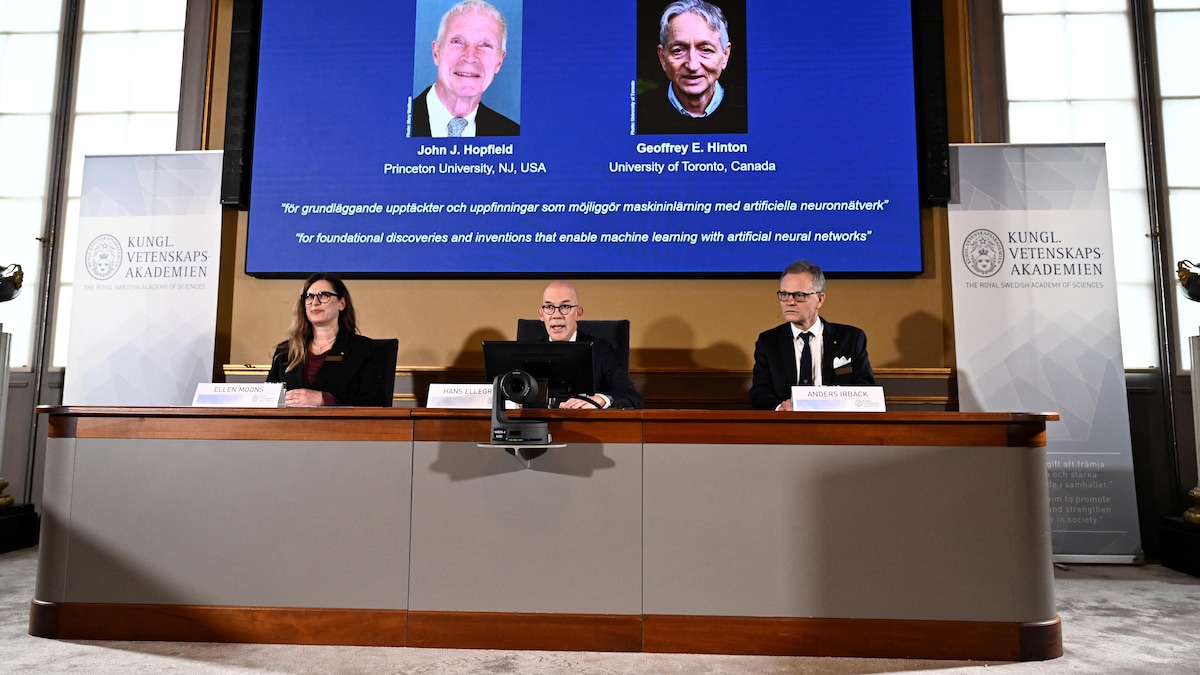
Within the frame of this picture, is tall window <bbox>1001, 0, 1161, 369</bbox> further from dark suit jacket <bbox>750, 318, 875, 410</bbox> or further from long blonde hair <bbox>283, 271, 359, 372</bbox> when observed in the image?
long blonde hair <bbox>283, 271, 359, 372</bbox>

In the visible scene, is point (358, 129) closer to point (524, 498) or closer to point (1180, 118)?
point (524, 498)

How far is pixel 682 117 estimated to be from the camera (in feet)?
14.2

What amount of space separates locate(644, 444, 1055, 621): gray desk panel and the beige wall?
1976mm

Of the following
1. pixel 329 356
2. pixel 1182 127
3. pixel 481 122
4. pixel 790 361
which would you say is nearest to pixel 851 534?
pixel 790 361

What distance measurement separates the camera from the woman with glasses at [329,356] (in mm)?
3328

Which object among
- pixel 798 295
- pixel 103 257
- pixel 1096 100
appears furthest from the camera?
pixel 1096 100

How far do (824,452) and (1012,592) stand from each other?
2.22 feet

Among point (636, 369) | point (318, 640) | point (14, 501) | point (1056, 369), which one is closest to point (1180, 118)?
point (1056, 369)

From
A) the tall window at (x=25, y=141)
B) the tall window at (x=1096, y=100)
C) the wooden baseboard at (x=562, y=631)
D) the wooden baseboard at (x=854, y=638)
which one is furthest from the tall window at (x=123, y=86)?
the tall window at (x=1096, y=100)

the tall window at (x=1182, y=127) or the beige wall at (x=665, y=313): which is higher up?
the tall window at (x=1182, y=127)

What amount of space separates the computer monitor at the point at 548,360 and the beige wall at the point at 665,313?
173 centimetres

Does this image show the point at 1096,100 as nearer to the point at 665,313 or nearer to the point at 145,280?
the point at 665,313

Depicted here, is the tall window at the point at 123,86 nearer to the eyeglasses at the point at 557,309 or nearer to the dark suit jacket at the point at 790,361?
the eyeglasses at the point at 557,309

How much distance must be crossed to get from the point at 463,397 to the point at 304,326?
46.0 inches
